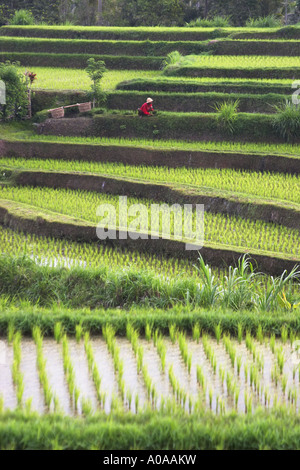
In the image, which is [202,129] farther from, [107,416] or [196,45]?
[107,416]

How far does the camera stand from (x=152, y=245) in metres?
7.34

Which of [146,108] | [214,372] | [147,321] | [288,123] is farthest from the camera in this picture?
[146,108]

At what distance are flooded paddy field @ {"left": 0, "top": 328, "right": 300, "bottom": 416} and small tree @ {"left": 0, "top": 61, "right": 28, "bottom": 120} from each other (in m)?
8.78

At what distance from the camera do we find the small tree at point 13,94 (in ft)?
40.8

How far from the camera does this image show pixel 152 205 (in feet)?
28.8

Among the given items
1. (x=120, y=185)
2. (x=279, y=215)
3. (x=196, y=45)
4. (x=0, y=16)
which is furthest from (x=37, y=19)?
(x=279, y=215)

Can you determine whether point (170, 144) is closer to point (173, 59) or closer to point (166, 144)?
point (166, 144)

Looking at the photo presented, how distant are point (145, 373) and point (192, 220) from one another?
4.27 metres

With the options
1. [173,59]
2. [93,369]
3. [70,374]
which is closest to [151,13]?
[173,59]

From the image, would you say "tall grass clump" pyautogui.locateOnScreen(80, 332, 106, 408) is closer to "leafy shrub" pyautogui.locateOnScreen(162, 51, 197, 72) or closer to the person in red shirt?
the person in red shirt

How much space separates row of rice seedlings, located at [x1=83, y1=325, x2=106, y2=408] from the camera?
3.80 meters

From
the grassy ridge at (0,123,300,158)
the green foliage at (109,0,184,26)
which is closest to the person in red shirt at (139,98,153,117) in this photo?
the grassy ridge at (0,123,300,158)

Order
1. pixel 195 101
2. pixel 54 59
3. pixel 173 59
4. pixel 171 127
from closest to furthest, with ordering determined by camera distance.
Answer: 1. pixel 171 127
2. pixel 195 101
3. pixel 173 59
4. pixel 54 59

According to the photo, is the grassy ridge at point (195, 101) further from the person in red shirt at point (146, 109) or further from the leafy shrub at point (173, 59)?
the leafy shrub at point (173, 59)
